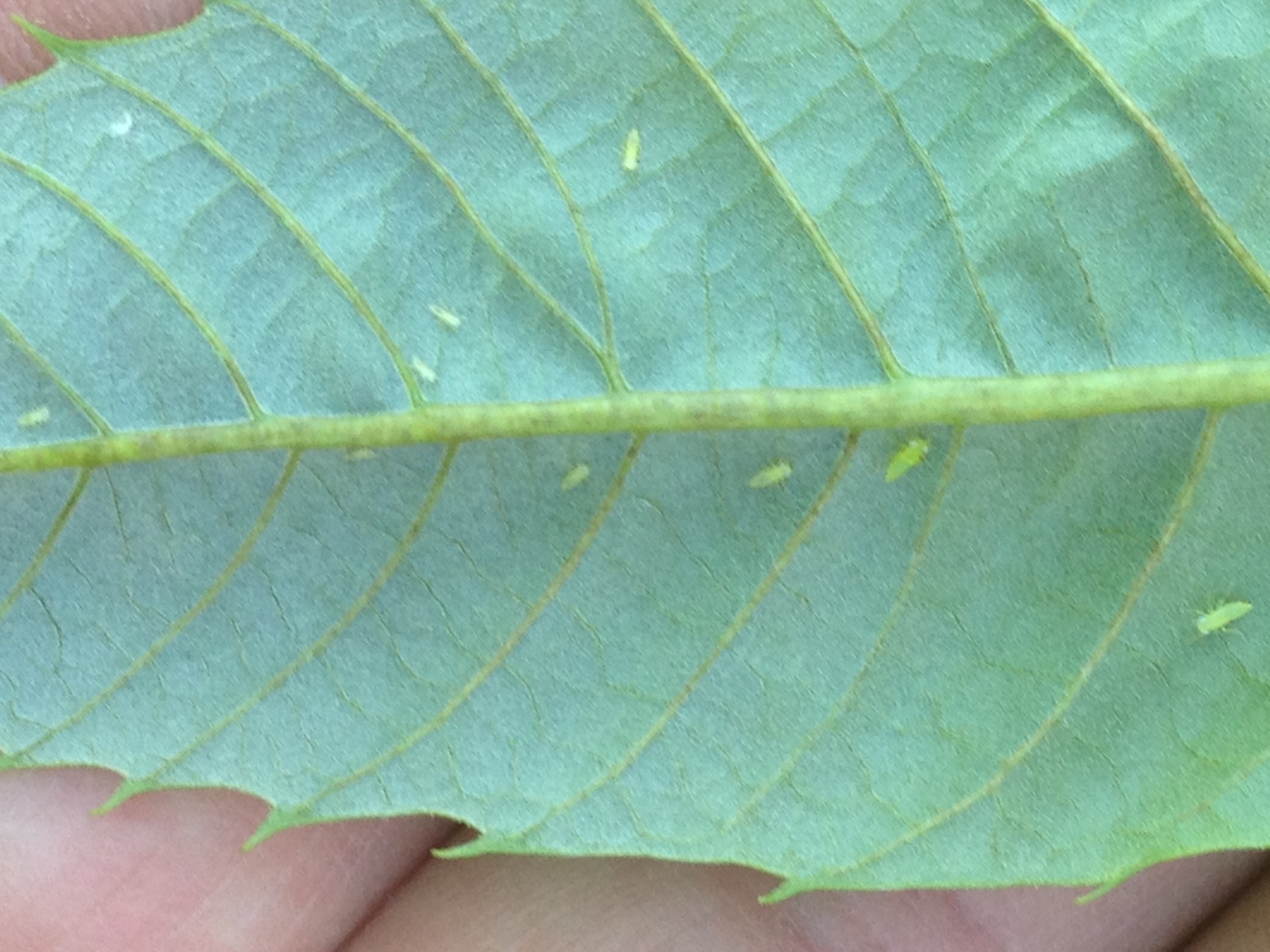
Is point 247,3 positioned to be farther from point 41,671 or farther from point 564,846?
point 564,846

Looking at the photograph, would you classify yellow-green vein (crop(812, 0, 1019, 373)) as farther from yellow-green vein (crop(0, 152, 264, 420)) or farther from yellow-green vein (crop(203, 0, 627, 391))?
yellow-green vein (crop(0, 152, 264, 420))

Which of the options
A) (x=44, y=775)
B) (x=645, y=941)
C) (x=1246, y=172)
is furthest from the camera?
(x=645, y=941)

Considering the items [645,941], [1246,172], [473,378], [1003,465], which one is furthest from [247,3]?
[645,941]

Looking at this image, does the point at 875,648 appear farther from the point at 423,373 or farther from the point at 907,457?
the point at 423,373

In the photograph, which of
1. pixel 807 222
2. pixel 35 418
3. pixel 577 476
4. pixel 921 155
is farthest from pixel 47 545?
pixel 921 155

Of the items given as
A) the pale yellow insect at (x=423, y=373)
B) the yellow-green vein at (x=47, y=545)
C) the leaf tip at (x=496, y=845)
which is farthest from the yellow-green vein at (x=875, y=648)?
the yellow-green vein at (x=47, y=545)
